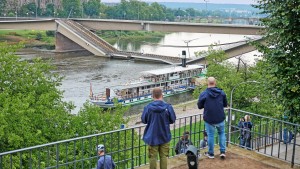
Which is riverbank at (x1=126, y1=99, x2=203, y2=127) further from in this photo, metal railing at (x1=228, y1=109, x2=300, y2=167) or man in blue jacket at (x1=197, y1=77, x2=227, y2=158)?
man in blue jacket at (x1=197, y1=77, x2=227, y2=158)

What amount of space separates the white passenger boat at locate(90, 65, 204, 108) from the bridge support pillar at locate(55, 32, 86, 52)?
3241cm

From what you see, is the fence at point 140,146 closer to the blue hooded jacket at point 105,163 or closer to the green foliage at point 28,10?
the blue hooded jacket at point 105,163

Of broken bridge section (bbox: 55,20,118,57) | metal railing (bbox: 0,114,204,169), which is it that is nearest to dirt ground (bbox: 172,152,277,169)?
metal railing (bbox: 0,114,204,169)

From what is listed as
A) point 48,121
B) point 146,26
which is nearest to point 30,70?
point 48,121

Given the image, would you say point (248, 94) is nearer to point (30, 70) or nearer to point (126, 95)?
point (30, 70)

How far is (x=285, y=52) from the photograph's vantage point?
1052 centimetres

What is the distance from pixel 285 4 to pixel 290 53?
1.17 metres

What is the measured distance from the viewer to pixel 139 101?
4959 centimetres

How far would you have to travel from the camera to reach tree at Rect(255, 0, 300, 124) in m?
10.2

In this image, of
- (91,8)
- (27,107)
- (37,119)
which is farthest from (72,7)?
(27,107)

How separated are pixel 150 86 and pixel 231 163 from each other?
42790mm

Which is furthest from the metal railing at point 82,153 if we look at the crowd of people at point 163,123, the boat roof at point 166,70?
the boat roof at point 166,70

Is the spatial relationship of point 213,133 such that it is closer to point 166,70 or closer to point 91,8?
point 166,70

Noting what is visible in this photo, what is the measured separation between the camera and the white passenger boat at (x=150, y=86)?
46031 millimetres
